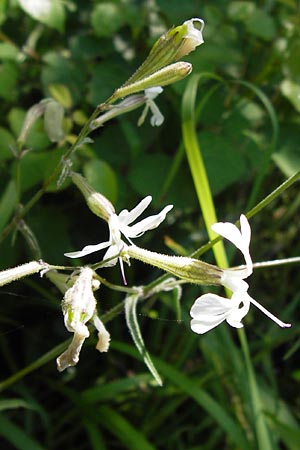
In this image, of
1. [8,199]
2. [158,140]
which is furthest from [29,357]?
[158,140]

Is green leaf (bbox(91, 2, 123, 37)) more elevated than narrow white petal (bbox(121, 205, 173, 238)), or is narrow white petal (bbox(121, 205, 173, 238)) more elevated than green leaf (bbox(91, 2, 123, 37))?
green leaf (bbox(91, 2, 123, 37))

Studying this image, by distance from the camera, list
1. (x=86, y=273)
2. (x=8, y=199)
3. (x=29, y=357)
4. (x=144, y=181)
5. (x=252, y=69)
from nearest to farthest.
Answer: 1. (x=86, y=273)
2. (x=8, y=199)
3. (x=144, y=181)
4. (x=29, y=357)
5. (x=252, y=69)

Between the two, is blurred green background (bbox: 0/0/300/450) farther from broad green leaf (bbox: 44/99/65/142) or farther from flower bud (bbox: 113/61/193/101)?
flower bud (bbox: 113/61/193/101)

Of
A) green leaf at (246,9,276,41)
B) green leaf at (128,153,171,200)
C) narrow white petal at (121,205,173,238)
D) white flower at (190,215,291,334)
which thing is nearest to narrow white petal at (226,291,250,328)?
white flower at (190,215,291,334)

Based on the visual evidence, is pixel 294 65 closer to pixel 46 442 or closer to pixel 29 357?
pixel 29 357

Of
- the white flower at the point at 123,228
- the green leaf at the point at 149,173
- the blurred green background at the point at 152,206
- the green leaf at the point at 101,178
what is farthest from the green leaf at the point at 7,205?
the white flower at the point at 123,228

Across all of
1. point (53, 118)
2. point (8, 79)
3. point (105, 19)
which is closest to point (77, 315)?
point (53, 118)
